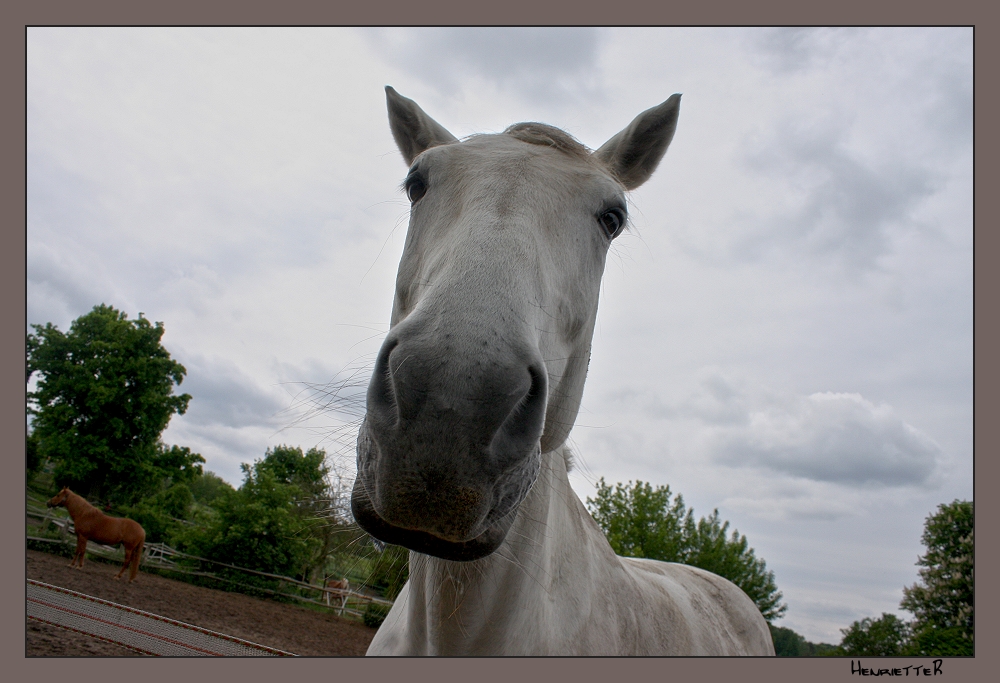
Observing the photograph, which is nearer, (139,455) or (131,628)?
(131,628)

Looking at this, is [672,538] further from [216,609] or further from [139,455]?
[139,455]

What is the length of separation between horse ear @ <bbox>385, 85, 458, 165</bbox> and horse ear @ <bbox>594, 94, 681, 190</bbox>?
0.97 meters

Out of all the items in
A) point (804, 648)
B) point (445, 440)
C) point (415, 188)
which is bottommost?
point (804, 648)

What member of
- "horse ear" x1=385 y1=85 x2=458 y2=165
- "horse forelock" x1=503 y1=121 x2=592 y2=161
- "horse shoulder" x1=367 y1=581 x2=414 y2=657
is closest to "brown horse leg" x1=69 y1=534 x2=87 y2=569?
"horse shoulder" x1=367 y1=581 x2=414 y2=657

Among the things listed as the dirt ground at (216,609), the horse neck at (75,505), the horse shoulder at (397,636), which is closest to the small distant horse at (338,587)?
the dirt ground at (216,609)

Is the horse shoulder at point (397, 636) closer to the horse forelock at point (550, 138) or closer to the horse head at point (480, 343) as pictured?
the horse head at point (480, 343)

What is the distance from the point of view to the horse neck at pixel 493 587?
2.01 m

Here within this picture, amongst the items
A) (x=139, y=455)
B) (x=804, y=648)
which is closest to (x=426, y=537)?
(x=804, y=648)

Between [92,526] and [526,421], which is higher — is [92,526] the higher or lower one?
the lower one

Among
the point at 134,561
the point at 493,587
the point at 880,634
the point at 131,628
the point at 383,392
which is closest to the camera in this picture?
the point at 383,392

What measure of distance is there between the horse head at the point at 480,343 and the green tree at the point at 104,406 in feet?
107

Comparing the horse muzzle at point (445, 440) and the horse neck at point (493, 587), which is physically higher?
the horse muzzle at point (445, 440)

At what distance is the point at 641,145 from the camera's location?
2965 mm

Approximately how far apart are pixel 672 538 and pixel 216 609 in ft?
58.0
